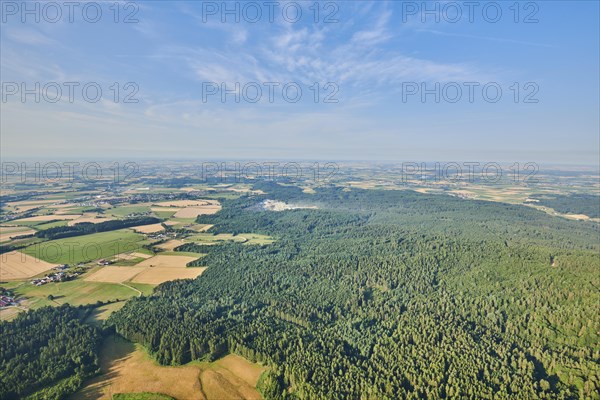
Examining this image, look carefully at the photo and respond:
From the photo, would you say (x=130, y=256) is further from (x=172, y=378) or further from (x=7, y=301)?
(x=172, y=378)

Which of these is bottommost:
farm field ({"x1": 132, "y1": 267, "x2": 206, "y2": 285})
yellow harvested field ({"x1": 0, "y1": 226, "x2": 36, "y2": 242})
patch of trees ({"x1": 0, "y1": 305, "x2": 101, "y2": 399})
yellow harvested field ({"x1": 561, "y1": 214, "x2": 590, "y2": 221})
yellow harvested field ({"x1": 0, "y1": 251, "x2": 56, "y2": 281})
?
patch of trees ({"x1": 0, "y1": 305, "x2": 101, "y2": 399})

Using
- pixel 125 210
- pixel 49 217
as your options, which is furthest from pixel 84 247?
pixel 125 210

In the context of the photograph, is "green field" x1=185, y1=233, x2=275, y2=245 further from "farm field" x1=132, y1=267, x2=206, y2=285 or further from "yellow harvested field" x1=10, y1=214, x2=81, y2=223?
"yellow harvested field" x1=10, y1=214, x2=81, y2=223

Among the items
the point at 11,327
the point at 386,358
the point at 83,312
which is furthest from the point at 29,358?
the point at 386,358

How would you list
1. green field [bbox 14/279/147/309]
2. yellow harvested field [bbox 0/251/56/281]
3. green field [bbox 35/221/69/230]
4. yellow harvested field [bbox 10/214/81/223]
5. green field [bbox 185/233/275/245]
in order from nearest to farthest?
green field [bbox 14/279/147/309] < yellow harvested field [bbox 0/251/56/281] < green field [bbox 185/233/275/245] < green field [bbox 35/221/69/230] < yellow harvested field [bbox 10/214/81/223]

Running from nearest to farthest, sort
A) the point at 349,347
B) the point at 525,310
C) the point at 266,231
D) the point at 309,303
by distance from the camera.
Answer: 1. the point at 349,347
2. the point at 525,310
3. the point at 309,303
4. the point at 266,231

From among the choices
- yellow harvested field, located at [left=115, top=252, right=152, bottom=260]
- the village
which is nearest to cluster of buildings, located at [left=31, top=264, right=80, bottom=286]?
the village

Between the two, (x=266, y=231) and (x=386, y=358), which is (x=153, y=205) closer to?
(x=266, y=231)
